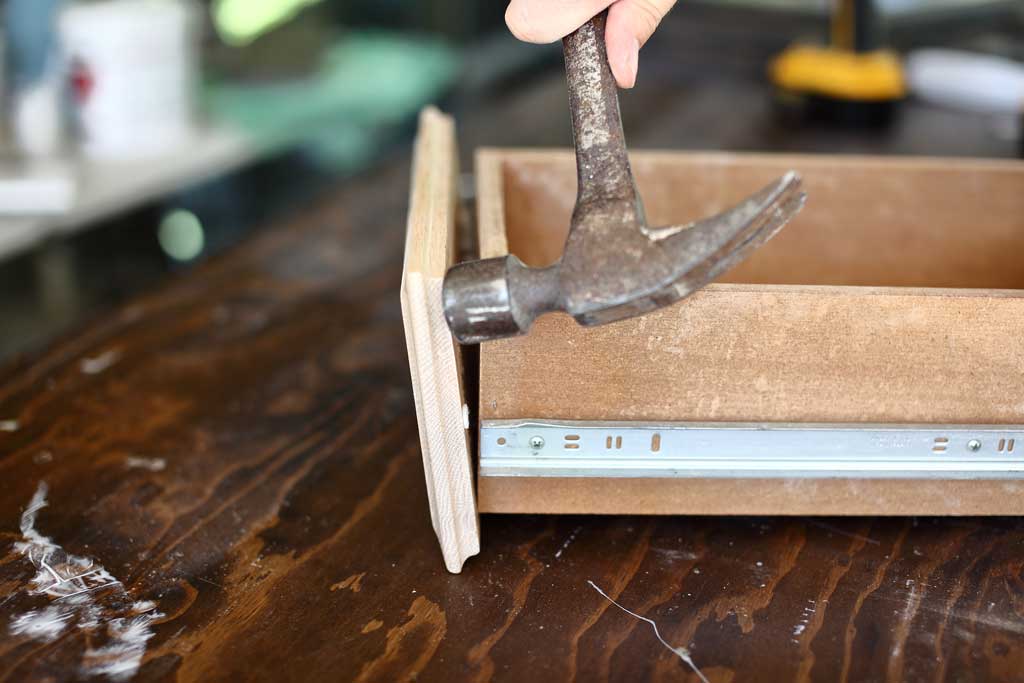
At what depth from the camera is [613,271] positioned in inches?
25.0

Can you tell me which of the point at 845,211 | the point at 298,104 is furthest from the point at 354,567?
the point at 298,104

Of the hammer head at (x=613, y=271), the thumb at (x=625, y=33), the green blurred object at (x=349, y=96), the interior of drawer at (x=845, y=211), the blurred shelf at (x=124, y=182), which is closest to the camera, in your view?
the hammer head at (x=613, y=271)

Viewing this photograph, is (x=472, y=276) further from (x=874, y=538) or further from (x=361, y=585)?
(x=874, y=538)

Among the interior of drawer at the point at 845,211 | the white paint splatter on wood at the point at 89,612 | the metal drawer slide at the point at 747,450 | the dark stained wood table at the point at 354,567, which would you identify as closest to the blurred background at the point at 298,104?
the dark stained wood table at the point at 354,567

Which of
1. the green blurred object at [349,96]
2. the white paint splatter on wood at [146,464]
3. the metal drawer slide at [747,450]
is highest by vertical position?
the metal drawer slide at [747,450]

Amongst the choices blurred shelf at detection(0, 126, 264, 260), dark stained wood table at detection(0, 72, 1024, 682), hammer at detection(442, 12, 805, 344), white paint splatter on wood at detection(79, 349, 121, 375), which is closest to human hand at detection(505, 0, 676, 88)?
hammer at detection(442, 12, 805, 344)

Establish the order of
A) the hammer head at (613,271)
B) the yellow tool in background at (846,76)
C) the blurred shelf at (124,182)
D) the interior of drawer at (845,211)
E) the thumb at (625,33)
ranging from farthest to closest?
the yellow tool in background at (846,76) < the blurred shelf at (124,182) < the interior of drawer at (845,211) < the thumb at (625,33) < the hammer head at (613,271)

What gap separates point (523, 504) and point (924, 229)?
579 mm

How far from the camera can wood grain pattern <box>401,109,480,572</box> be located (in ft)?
2.19

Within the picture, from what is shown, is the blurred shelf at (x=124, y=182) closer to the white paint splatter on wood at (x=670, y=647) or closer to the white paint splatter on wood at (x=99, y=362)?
the white paint splatter on wood at (x=99, y=362)

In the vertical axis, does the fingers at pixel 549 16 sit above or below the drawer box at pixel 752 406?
above

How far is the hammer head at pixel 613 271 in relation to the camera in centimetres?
62

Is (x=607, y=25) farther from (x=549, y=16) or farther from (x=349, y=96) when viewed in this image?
(x=349, y=96)

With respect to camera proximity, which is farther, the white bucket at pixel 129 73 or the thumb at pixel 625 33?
the white bucket at pixel 129 73
